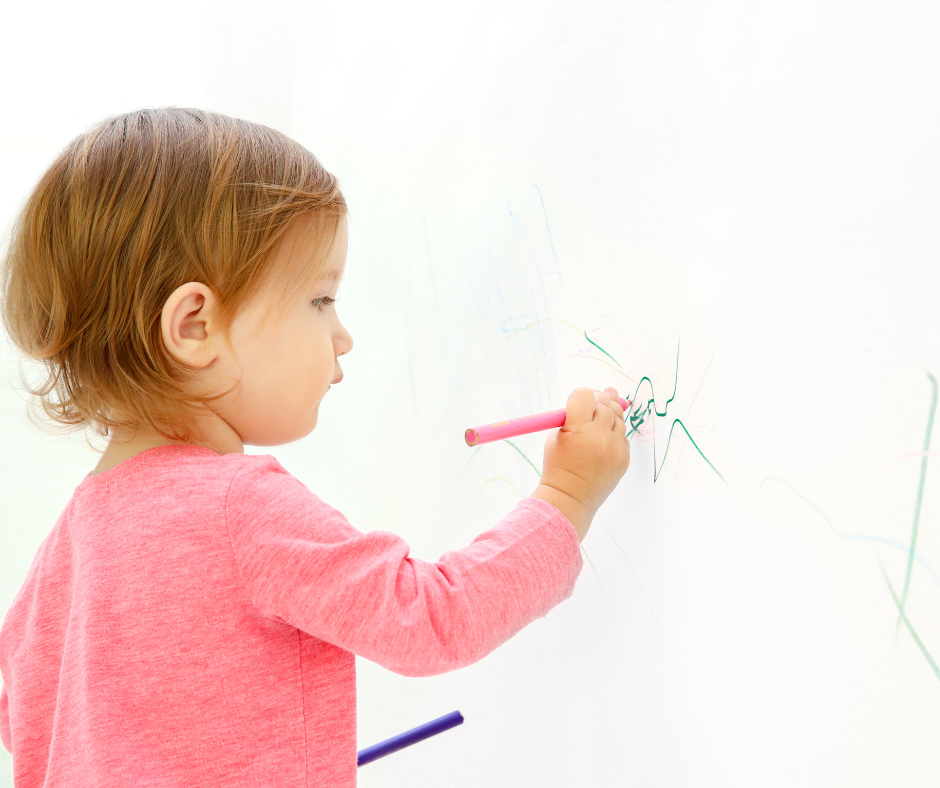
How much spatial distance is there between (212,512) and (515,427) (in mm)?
176

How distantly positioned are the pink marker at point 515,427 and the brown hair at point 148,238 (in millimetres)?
141

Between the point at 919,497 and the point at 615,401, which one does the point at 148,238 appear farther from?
the point at 919,497

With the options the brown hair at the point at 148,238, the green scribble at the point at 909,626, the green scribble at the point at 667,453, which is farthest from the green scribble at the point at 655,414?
the brown hair at the point at 148,238

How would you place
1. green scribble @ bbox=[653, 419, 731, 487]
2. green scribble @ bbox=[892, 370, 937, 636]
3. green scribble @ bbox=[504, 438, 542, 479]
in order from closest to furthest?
green scribble @ bbox=[892, 370, 937, 636]
green scribble @ bbox=[653, 419, 731, 487]
green scribble @ bbox=[504, 438, 542, 479]

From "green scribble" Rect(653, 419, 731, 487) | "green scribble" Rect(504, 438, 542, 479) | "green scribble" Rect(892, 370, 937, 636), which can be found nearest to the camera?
"green scribble" Rect(892, 370, 937, 636)

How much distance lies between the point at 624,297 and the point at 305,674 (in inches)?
11.4

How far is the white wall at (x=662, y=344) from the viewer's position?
35cm

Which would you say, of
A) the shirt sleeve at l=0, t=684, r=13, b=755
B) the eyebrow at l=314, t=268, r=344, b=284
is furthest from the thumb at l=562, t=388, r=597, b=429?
the shirt sleeve at l=0, t=684, r=13, b=755

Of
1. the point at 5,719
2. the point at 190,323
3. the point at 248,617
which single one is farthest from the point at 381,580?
the point at 5,719

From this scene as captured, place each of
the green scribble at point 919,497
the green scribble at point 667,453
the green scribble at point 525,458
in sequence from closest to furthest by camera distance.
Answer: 1. the green scribble at point 919,497
2. the green scribble at point 667,453
3. the green scribble at point 525,458

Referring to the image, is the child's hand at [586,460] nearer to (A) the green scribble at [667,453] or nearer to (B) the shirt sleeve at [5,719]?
(A) the green scribble at [667,453]

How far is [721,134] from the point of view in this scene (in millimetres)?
437

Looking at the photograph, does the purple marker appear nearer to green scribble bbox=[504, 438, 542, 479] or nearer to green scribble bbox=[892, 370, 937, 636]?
green scribble bbox=[504, 438, 542, 479]

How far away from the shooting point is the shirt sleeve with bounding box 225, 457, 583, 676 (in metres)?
0.43
